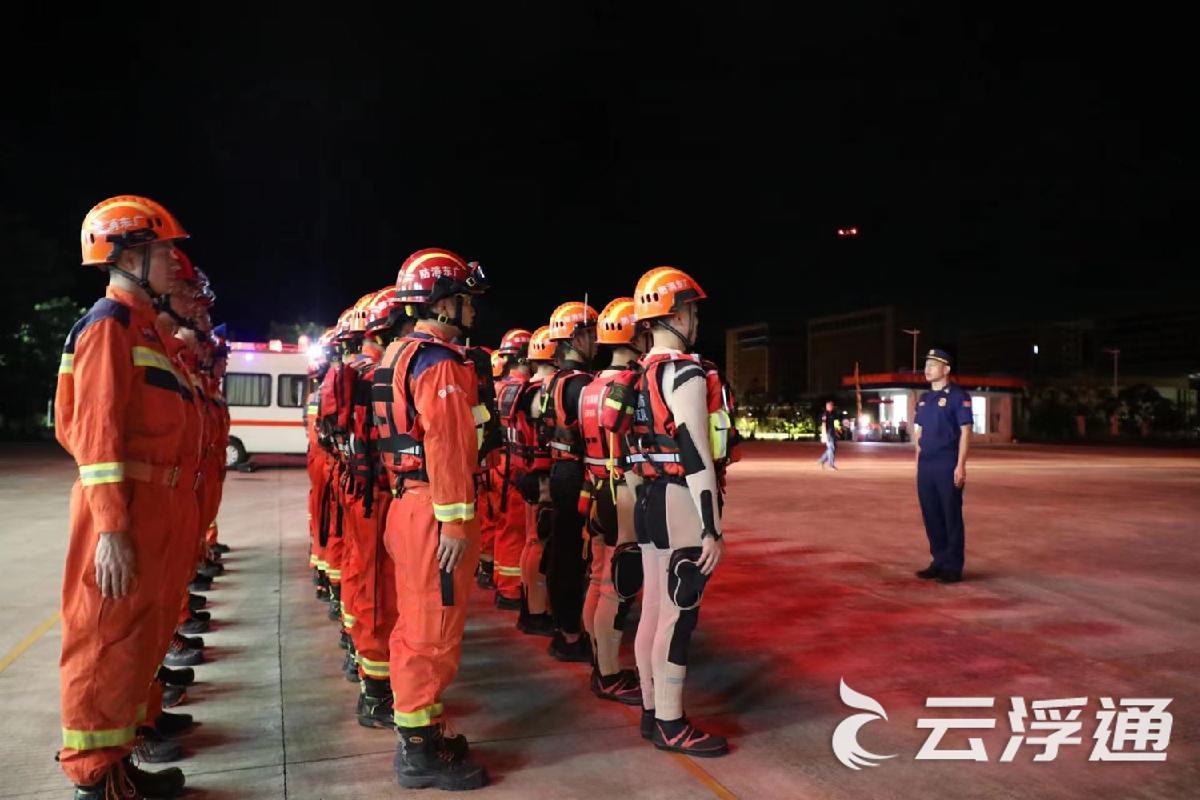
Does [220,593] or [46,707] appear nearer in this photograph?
[46,707]

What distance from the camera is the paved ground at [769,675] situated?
372cm

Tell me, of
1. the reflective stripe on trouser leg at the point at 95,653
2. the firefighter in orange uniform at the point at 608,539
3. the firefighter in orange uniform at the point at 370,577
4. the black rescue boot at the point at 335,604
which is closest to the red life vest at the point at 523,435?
the firefighter in orange uniform at the point at 608,539

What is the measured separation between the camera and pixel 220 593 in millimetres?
7672

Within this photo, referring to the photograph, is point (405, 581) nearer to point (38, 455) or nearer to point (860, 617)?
point (860, 617)

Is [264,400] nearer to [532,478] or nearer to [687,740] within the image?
[532,478]

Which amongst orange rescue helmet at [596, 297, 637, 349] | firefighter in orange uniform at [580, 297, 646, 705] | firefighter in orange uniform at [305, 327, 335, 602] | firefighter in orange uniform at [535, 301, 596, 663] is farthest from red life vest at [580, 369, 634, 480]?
firefighter in orange uniform at [305, 327, 335, 602]

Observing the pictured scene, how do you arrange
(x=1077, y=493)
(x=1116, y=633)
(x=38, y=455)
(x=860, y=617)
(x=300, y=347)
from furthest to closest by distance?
(x=38, y=455) < (x=300, y=347) < (x=1077, y=493) < (x=860, y=617) < (x=1116, y=633)

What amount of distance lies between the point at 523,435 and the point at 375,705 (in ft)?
9.12

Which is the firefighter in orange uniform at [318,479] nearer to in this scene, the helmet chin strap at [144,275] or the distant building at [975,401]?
the helmet chin strap at [144,275]

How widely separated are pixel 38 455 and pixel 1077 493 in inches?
1211

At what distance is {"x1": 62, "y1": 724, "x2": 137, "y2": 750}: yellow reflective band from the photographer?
3.13 meters

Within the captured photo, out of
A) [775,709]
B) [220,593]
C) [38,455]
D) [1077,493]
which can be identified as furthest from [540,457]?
[38,455]

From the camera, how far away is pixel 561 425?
5836 mm

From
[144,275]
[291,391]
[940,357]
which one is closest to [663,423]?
[144,275]
